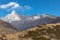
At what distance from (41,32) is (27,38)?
4.70m

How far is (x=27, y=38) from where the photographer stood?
195ft

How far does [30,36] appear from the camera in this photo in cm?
5978

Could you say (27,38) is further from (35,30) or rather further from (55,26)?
(55,26)

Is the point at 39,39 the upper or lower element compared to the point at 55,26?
lower

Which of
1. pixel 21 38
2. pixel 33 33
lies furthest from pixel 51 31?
pixel 21 38

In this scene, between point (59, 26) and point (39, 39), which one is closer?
point (39, 39)

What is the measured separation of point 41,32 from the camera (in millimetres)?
59281

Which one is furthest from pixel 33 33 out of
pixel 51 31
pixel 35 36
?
pixel 51 31

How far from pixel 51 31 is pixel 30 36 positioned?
6.69 metres

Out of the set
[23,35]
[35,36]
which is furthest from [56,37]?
[23,35]

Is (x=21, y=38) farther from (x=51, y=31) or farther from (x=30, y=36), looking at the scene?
(x=51, y=31)

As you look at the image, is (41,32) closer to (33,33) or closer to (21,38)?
(33,33)

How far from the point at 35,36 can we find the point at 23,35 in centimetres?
399

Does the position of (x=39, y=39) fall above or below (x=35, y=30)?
below
